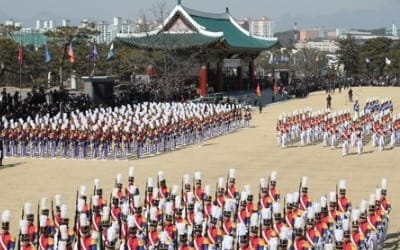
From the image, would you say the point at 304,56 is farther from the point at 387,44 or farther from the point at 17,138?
the point at 17,138

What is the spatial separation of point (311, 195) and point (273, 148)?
930 cm

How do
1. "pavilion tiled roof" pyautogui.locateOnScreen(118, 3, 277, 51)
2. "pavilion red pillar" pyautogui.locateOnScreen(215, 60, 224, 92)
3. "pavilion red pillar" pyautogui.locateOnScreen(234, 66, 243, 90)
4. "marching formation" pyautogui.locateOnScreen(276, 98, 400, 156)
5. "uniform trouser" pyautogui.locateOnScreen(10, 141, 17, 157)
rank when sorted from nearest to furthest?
"uniform trouser" pyautogui.locateOnScreen(10, 141, 17, 157) < "marching formation" pyautogui.locateOnScreen(276, 98, 400, 156) < "pavilion tiled roof" pyautogui.locateOnScreen(118, 3, 277, 51) < "pavilion red pillar" pyautogui.locateOnScreen(215, 60, 224, 92) < "pavilion red pillar" pyautogui.locateOnScreen(234, 66, 243, 90)

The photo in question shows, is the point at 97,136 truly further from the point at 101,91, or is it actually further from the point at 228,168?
the point at 101,91

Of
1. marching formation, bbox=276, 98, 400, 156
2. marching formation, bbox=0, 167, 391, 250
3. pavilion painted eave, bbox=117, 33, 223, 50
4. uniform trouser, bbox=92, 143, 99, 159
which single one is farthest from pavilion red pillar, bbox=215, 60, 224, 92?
marching formation, bbox=0, 167, 391, 250

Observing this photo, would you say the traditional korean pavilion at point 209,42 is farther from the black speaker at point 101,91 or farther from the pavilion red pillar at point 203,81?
the black speaker at point 101,91

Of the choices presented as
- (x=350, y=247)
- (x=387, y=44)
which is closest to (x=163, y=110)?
(x=350, y=247)

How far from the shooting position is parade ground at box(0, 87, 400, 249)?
18703 mm

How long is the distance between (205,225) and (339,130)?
16632mm

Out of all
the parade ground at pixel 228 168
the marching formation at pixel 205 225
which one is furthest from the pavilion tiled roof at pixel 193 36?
the marching formation at pixel 205 225

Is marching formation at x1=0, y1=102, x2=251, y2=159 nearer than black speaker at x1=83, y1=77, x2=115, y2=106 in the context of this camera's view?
Yes

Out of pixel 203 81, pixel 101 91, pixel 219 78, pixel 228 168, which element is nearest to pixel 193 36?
pixel 203 81

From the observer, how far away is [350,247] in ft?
35.4

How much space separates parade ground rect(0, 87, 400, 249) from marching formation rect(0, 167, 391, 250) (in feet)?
7.41

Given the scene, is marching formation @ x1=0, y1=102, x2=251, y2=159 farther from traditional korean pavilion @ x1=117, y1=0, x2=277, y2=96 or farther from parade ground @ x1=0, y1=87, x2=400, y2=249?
traditional korean pavilion @ x1=117, y1=0, x2=277, y2=96
